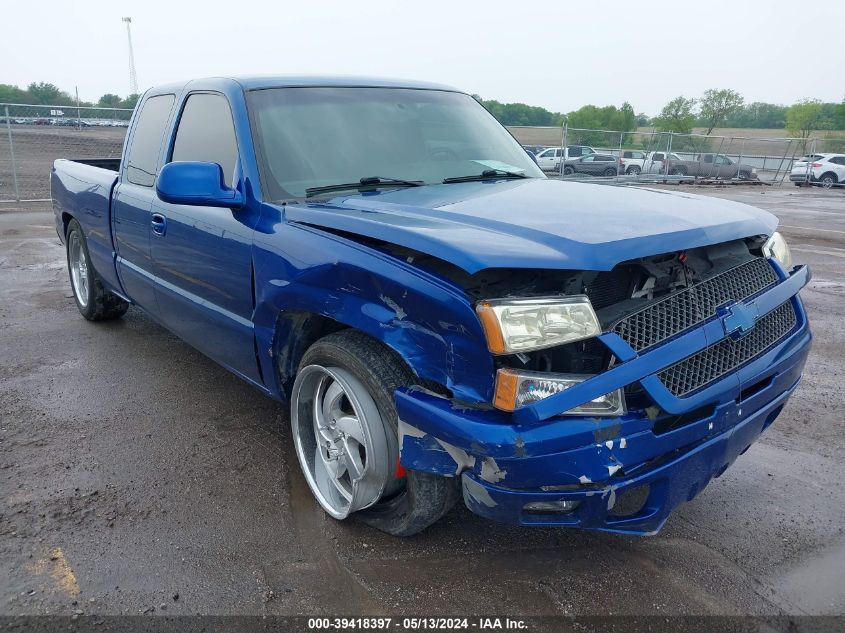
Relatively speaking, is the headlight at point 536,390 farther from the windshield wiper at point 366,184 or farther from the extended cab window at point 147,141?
the extended cab window at point 147,141

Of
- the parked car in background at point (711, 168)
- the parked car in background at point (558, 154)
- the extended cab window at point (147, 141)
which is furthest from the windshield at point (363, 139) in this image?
the parked car in background at point (711, 168)

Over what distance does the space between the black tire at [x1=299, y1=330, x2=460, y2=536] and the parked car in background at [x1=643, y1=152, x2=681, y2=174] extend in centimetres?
2526

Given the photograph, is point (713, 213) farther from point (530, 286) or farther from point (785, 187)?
point (785, 187)

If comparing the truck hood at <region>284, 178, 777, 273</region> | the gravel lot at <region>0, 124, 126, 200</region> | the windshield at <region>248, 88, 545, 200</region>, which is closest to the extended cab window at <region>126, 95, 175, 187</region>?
the windshield at <region>248, 88, 545, 200</region>

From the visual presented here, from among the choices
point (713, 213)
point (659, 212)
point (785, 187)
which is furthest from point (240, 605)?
point (785, 187)

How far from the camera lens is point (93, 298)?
18.5 ft

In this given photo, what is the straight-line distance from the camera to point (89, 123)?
16188mm

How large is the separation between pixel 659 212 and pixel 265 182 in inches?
68.1

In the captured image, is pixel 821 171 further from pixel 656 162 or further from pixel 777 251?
pixel 777 251

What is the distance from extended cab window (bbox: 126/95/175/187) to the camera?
13.9ft

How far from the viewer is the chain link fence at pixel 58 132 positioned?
1512 centimetres

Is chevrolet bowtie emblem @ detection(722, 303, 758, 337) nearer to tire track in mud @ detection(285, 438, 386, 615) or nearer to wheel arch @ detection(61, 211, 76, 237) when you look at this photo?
tire track in mud @ detection(285, 438, 386, 615)

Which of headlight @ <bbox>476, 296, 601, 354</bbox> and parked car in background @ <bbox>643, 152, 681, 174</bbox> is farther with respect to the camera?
parked car in background @ <bbox>643, 152, 681, 174</bbox>

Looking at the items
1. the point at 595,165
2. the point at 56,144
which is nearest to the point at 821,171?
the point at 595,165
